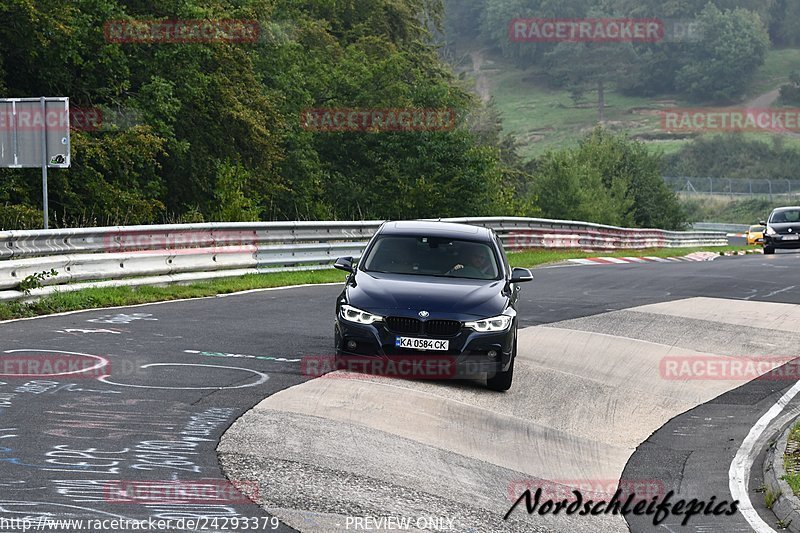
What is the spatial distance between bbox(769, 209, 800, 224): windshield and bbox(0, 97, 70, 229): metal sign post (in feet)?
103

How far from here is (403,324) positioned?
11812 millimetres

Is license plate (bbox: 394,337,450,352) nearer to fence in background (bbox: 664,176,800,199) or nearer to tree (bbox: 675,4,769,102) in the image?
fence in background (bbox: 664,176,800,199)

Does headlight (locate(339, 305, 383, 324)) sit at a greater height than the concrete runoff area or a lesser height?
greater

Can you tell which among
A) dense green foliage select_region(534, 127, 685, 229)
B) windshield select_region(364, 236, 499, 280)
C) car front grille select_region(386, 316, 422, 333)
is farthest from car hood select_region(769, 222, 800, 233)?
car front grille select_region(386, 316, 422, 333)

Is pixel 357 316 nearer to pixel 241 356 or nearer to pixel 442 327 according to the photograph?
pixel 442 327

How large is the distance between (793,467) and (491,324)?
133 inches

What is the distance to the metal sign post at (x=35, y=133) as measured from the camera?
1797cm

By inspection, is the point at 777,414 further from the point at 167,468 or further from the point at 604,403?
the point at 167,468

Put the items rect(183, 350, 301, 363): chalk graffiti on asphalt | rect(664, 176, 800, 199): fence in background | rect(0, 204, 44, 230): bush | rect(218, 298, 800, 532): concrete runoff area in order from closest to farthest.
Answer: rect(218, 298, 800, 532): concrete runoff area, rect(183, 350, 301, 363): chalk graffiti on asphalt, rect(0, 204, 44, 230): bush, rect(664, 176, 800, 199): fence in background

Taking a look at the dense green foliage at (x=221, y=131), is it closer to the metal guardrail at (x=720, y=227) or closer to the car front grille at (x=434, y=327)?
the car front grille at (x=434, y=327)

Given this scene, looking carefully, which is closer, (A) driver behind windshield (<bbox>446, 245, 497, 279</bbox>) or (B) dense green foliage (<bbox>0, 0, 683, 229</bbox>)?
(A) driver behind windshield (<bbox>446, 245, 497, 279</bbox>)

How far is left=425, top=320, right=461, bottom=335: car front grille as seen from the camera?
11773 millimetres

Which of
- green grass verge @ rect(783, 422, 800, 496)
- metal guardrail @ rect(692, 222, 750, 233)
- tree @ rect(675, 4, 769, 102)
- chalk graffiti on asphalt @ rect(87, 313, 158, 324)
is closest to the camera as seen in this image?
green grass verge @ rect(783, 422, 800, 496)

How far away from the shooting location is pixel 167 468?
8.07 meters
